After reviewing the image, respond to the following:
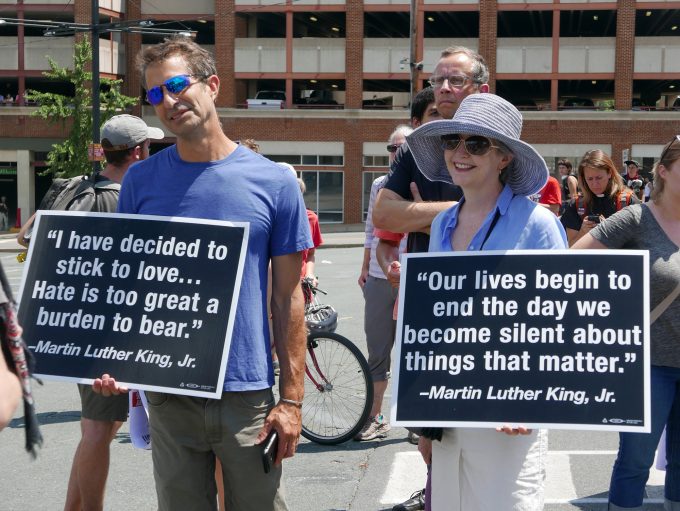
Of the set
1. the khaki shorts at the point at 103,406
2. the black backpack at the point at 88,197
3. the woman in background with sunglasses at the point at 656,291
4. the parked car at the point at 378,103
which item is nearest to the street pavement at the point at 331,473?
the khaki shorts at the point at 103,406

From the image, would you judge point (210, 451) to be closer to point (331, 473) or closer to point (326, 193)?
point (331, 473)

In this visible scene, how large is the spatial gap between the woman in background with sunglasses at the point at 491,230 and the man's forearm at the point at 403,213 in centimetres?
48

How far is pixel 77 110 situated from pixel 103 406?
36.4 metres

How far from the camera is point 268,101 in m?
44.7

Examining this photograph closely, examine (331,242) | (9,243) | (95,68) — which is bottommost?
(9,243)

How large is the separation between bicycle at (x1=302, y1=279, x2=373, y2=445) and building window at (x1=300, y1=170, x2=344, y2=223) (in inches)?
1506

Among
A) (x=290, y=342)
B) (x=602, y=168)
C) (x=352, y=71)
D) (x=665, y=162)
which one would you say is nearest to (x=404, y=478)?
(x=665, y=162)

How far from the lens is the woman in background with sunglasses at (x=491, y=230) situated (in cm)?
324

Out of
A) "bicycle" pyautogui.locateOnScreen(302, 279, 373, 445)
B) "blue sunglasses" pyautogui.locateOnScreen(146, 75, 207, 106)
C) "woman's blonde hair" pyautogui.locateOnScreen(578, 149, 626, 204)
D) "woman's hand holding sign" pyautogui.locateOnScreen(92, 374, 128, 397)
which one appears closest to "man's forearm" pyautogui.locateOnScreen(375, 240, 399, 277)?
"bicycle" pyautogui.locateOnScreen(302, 279, 373, 445)

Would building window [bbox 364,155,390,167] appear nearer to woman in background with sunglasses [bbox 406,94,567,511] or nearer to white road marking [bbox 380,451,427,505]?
white road marking [bbox 380,451,427,505]

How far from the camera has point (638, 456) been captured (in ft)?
14.9

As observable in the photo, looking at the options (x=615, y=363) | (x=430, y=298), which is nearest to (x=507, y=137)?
(x=430, y=298)

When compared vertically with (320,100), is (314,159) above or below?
below

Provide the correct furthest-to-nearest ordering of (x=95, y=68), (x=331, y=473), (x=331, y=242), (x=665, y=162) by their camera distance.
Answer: (x=331, y=242)
(x=95, y=68)
(x=331, y=473)
(x=665, y=162)
